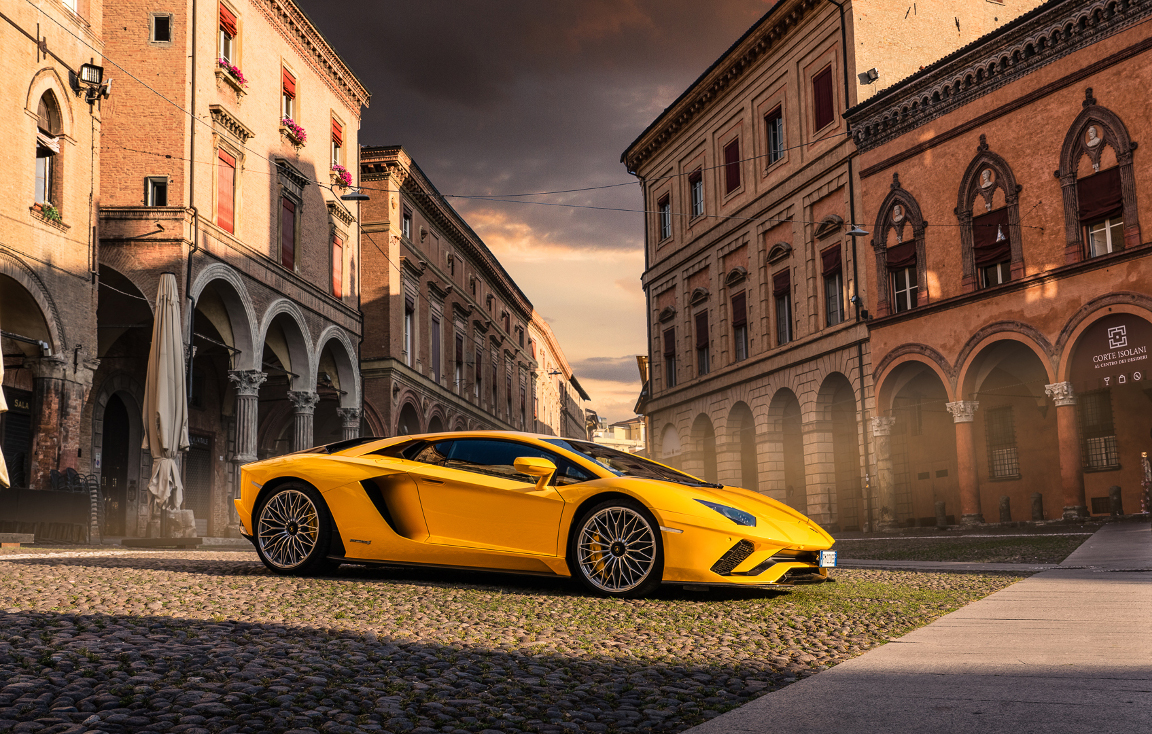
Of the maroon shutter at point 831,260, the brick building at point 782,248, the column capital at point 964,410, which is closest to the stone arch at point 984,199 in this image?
the column capital at point 964,410

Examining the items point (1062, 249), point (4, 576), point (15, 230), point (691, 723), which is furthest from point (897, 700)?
point (1062, 249)

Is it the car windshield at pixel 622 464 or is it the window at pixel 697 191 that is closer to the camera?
the car windshield at pixel 622 464

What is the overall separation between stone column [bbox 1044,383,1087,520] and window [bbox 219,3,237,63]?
2154 cm

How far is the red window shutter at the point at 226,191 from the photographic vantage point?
23.8m

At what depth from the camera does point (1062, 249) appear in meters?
21.5

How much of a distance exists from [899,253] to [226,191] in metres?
17.8

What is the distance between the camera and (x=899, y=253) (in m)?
26.1

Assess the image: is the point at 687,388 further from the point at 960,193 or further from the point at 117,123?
the point at 117,123

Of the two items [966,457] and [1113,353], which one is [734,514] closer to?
[1113,353]

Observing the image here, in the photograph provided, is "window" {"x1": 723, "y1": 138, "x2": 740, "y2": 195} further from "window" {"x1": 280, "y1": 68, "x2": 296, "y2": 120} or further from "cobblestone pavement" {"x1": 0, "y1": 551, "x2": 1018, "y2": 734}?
"cobblestone pavement" {"x1": 0, "y1": 551, "x2": 1018, "y2": 734}

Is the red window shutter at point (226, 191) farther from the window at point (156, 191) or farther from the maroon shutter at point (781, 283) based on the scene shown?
the maroon shutter at point (781, 283)

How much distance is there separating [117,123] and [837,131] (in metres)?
19.4

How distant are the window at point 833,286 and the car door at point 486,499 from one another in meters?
22.8

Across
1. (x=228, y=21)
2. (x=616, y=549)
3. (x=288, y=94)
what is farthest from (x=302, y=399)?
(x=616, y=549)
